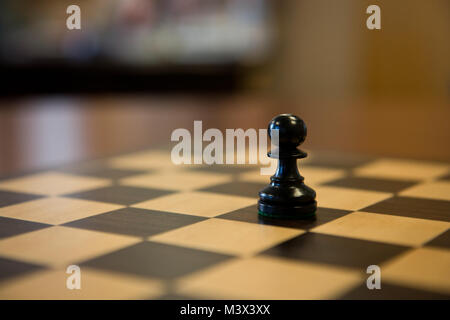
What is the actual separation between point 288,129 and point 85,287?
0.48m

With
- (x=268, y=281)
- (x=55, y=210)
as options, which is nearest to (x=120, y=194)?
(x=55, y=210)

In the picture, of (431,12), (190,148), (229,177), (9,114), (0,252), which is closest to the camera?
(0,252)

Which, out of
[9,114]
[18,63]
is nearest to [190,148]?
[9,114]

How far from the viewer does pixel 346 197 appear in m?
1.26

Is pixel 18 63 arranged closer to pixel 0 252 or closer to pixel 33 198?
pixel 33 198

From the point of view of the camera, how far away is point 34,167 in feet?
5.41

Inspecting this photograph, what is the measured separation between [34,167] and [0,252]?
0.80 meters

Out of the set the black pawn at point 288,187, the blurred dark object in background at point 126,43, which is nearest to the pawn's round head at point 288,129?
the black pawn at point 288,187

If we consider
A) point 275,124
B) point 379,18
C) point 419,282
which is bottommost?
point 419,282

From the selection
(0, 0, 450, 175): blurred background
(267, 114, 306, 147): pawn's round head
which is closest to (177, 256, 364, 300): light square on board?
(267, 114, 306, 147): pawn's round head

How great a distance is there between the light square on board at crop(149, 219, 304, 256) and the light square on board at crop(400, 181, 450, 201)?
0.41 meters

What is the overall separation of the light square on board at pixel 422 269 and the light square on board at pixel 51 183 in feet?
2.45

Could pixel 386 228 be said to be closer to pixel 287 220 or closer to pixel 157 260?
pixel 287 220

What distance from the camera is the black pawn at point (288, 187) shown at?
3.49 feet
